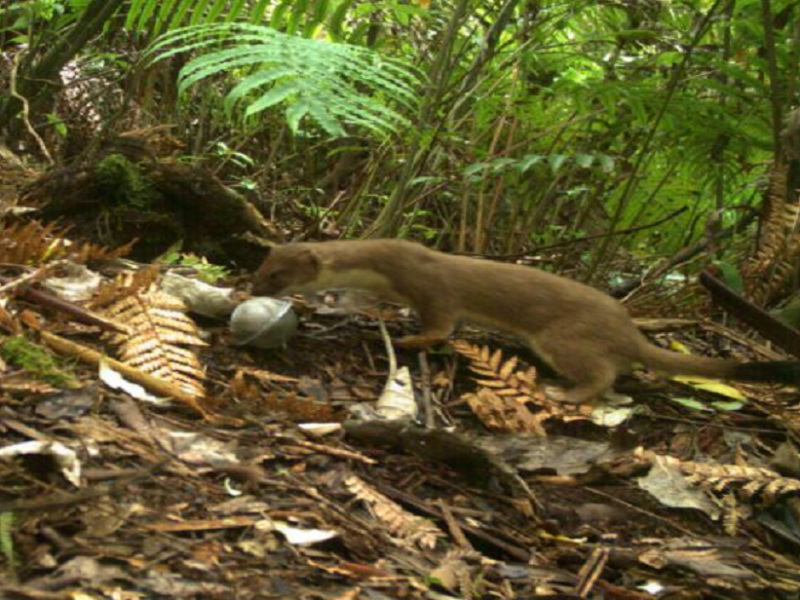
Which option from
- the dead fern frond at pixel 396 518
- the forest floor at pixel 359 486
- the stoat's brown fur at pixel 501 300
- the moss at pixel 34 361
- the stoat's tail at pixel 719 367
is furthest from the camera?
the stoat's brown fur at pixel 501 300

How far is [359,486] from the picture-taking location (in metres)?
2.18

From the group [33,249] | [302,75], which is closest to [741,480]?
[302,75]

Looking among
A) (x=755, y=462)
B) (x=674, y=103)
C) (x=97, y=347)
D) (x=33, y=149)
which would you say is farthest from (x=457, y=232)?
(x=97, y=347)

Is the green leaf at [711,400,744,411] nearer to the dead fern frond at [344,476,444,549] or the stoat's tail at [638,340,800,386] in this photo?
the stoat's tail at [638,340,800,386]

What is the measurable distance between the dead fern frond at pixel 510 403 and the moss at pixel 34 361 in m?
1.30

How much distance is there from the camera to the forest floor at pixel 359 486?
1.69 metres

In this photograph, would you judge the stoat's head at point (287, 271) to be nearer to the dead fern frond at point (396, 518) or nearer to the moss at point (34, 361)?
the moss at point (34, 361)

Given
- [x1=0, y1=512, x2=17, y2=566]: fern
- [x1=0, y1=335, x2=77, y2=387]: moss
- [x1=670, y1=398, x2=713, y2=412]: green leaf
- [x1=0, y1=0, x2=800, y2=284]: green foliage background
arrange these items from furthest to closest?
[x1=0, y1=0, x2=800, y2=284]: green foliage background < [x1=670, y1=398, x2=713, y2=412]: green leaf < [x1=0, y1=335, x2=77, y2=387]: moss < [x1=0, y1=512, x2=17, y2=566]: fern

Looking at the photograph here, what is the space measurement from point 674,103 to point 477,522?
2806 mm

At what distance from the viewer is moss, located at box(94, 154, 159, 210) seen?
3701 millimetres

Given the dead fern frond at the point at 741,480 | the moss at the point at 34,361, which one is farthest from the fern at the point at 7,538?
the dead fern frond at the point at 741,480

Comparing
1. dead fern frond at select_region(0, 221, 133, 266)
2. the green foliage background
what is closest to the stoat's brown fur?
the green foliage background

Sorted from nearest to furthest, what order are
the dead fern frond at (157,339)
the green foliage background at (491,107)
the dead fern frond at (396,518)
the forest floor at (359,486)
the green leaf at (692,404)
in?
the forest floor at (359,486)
the dead fern frond at (396,518)
the dead fern frond at (157,339)
the green leaf at (692,404)
the green foliage background at (491,107)

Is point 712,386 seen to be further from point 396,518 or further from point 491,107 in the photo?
point 491,107
